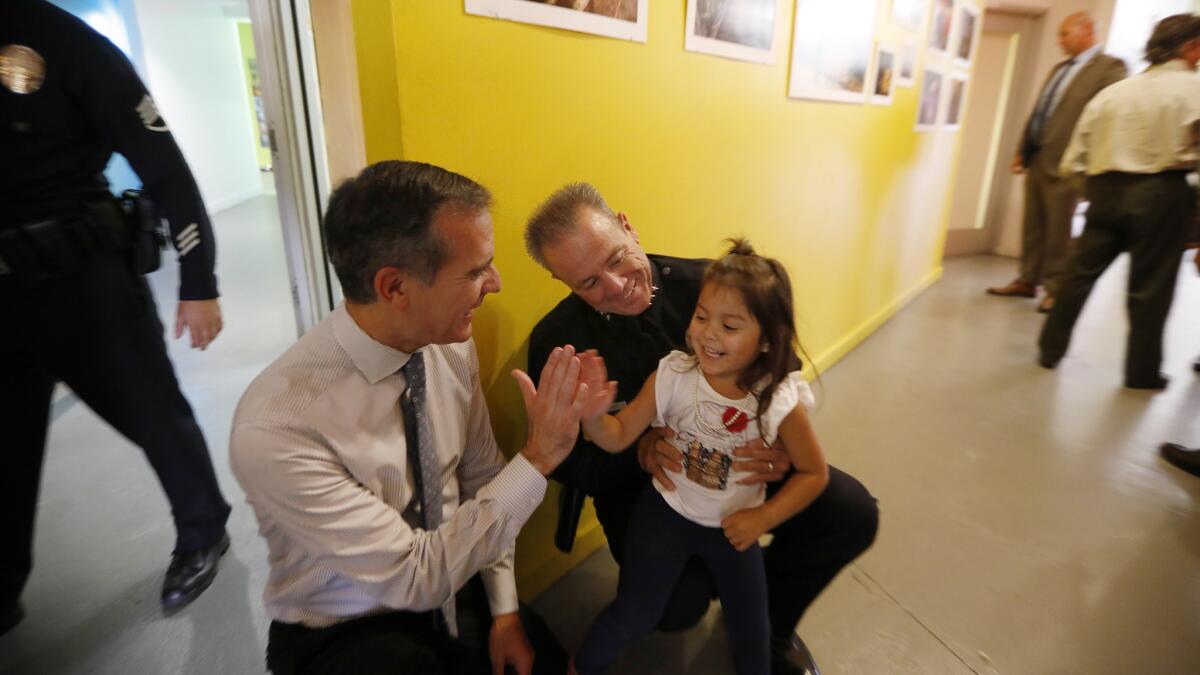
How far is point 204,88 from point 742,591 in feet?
33.3

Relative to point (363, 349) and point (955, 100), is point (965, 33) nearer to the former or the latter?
point (955, 100)

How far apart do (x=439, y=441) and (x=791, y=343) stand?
740 mm

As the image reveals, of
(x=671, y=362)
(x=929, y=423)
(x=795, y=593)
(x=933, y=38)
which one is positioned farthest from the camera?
(x=933, y=38)

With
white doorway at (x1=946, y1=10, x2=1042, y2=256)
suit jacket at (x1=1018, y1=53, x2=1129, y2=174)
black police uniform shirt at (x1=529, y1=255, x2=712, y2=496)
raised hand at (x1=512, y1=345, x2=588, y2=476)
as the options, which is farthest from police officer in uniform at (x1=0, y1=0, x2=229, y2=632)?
white doorway at (x1=946, y1=10, x2=1042, y2=256)

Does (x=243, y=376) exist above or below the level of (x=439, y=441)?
below

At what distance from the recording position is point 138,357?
1498 mm

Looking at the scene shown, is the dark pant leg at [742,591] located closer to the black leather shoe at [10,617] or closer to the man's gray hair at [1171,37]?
the black leather shoe at [10,617]

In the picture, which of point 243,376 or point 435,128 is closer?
point 435,128

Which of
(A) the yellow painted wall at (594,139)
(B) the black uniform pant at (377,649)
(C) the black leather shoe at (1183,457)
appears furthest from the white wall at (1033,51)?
(B) the black uniform pant at (377,649)

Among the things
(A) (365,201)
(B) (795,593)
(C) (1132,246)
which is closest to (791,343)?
(B) (795,593)

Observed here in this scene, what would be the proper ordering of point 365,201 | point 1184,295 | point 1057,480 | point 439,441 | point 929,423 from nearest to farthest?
point 365,201, point 439,441, point 1057,480, point 929,423, point 1184,295

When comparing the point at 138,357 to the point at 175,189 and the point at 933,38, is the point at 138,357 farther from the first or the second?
the point at 933,38

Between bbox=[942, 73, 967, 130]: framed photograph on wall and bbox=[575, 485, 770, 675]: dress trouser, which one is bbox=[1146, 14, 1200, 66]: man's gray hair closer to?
bbox=[942, 73, 967, 130]: framed photograph on wall

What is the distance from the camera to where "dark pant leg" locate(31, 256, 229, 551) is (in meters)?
1.41
